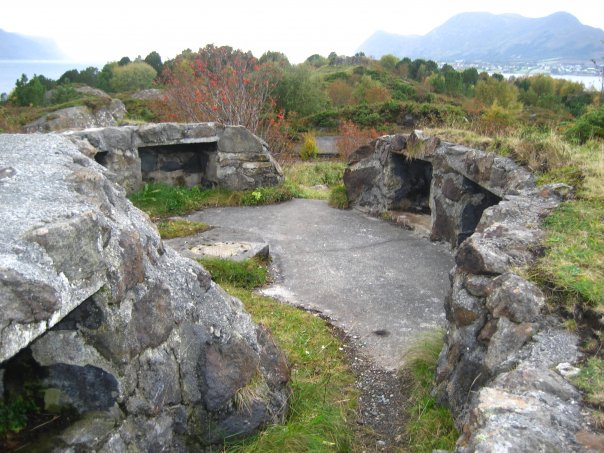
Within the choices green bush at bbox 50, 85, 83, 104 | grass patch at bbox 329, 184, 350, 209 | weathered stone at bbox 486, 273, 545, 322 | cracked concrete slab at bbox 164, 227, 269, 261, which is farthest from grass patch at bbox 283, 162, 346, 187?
green bush at bbox 50, 85, 83, 104

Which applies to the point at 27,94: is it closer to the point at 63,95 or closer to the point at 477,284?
the point at 63,95

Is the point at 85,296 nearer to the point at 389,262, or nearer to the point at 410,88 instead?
the point at 389,262

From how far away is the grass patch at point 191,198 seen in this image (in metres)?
8.18

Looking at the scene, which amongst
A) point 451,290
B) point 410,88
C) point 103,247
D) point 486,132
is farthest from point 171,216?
point 410,88

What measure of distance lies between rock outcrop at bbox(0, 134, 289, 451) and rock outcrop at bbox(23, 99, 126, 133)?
13948 mm

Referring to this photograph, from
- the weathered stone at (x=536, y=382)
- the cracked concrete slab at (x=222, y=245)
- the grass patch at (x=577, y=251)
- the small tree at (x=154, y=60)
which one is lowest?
the cracked concrete slab at (x=222, y=245)

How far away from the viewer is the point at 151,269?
2.72 meters

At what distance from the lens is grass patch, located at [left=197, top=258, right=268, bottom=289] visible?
5766mm

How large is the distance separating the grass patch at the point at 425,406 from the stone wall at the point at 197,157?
18.4 feet

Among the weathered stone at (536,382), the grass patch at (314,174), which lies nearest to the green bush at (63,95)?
the grass patch at (314,174)

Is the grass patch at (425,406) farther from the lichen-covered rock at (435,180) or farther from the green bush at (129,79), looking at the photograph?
the green bush at (129,79)

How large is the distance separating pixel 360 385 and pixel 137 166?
5.71 meters

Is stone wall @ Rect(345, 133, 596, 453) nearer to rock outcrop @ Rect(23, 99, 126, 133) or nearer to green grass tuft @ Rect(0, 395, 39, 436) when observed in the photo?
green grass tuft @ Rect(0, 395, 39, 436)

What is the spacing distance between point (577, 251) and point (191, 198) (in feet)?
20.7
